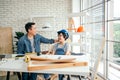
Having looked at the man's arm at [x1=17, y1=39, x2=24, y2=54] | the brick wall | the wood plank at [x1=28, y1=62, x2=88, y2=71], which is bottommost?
the wood plank at [x1=28, y1=62, x2=88, y2=71]

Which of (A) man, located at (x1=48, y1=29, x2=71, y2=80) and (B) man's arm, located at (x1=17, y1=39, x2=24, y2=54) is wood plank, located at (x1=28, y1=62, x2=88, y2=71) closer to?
(A) man, located at (x1=48, y1=29, x2=71, y2=80)

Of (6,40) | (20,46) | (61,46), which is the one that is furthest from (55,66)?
(6,40)

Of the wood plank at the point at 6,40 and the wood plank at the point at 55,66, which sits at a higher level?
the wood plank at the point at 6,40

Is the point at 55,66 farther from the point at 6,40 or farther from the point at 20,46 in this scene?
the point at 6,40

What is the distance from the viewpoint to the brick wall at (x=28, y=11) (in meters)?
6.18

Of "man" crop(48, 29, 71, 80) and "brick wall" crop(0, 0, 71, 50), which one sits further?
"brick wall" crop(0, 0, 71, 50)

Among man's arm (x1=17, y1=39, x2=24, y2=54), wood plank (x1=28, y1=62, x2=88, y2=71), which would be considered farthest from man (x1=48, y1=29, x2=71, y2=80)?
wood plank (x1=28, y1=62, x2=88, y2=71)

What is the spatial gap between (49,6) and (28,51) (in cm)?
280

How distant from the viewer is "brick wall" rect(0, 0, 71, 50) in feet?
20.3

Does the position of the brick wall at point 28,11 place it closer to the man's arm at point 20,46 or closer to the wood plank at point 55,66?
the man's arm at point 20,46

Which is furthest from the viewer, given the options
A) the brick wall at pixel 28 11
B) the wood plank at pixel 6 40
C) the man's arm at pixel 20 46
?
the brick wall at pixel 28 11

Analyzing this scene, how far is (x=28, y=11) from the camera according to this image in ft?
20.5

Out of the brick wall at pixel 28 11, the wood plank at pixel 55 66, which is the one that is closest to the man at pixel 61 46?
the wood plank at pixel 55 66

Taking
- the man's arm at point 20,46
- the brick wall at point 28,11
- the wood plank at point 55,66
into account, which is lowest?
the wood plank at point 55,66
